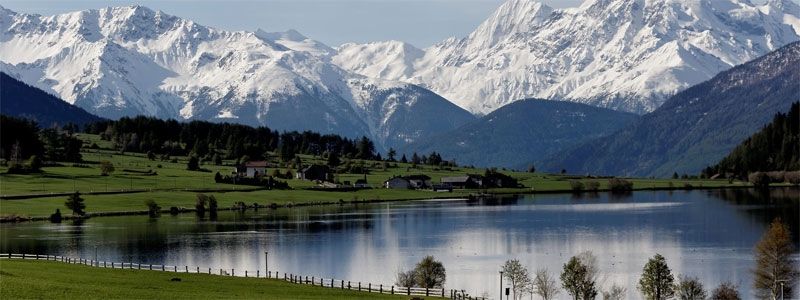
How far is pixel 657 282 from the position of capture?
83.6m

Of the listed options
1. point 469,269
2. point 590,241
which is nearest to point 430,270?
point 469,269

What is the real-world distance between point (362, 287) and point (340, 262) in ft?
86.9

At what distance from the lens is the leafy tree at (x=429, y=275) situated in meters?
88.8

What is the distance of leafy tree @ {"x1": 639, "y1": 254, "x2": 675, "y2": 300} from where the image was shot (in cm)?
8338

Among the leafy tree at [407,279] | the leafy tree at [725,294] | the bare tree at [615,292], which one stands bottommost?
the bare tree at [615,292]

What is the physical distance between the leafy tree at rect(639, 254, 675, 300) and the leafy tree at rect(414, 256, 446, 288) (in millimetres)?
14893

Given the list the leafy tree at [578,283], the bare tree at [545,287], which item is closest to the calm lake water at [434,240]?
the bare tree at [545,287]

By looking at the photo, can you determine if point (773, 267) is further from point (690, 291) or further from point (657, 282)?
point (657, 282)

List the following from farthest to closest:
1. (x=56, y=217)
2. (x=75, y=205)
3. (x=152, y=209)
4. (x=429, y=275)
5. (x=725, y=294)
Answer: (x=152, y=209) → (x=75, y=205) → (x=56, y=217) → (x=429, y=275) → (x=725, y=294)

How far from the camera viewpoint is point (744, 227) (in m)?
146

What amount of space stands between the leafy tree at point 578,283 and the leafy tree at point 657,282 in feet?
12.1

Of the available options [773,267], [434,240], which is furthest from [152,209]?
[773,267]

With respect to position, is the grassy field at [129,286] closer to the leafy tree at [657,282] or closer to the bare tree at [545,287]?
the bare tree at [545,287]

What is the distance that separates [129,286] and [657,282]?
36035 millimetres
